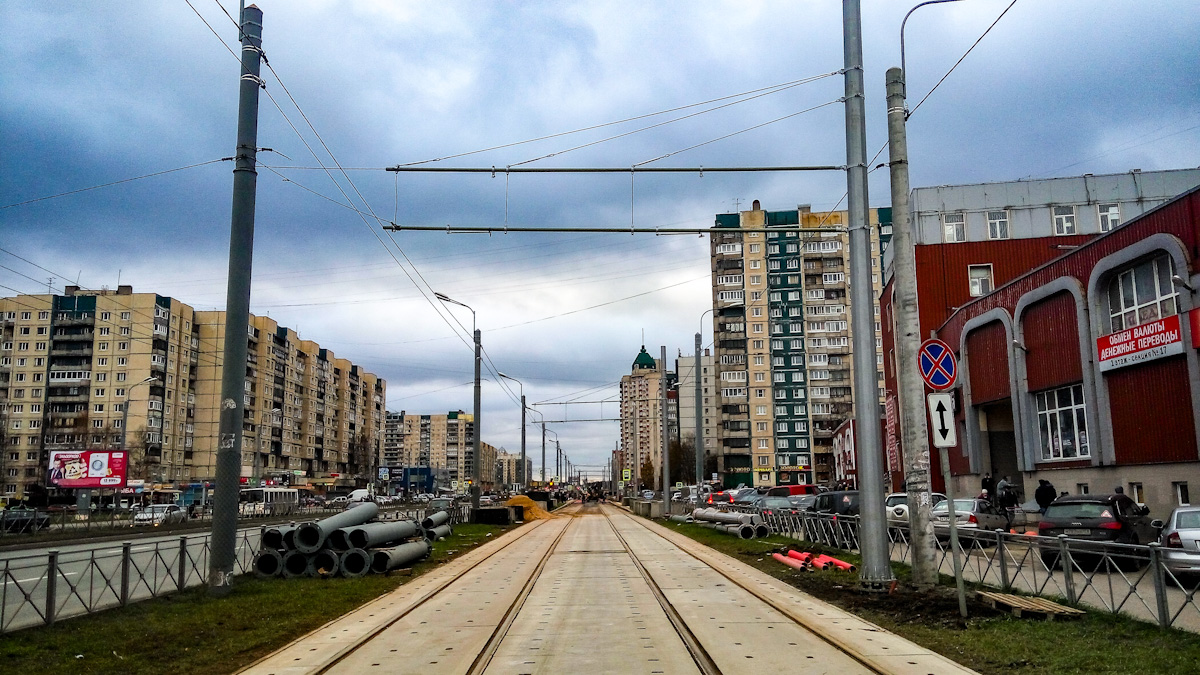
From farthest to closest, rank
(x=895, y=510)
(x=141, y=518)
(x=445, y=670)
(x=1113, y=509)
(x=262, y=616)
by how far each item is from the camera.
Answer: (x=141, y=518) < (x=895, y=510) < (x=1113, y=509) < (x=262, y=616) < (x=445, y=670)

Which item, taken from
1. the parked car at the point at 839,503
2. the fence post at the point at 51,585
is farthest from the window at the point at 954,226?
the fence post at the point at 51,585

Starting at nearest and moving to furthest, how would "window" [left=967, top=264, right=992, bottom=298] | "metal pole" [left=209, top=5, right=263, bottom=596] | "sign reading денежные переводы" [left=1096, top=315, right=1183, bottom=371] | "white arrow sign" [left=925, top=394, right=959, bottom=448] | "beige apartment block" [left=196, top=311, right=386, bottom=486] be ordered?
1. "white arrow sign" [left=925, top=394, right=959, bottom=448]
2. "metal pole" [left=209, top=5, right=263, bottom=596]
3. "sign reading денежные переводы" [left=1096, top=315, right=1183, bottom=371]
4. "window" [left=967, top=264, right=992, bottom=298]
5. "beige apartment block" [left=196, top=311, right=386, bottom=486]

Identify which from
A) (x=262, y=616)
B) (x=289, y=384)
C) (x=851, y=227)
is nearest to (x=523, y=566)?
(x=262, y=616)

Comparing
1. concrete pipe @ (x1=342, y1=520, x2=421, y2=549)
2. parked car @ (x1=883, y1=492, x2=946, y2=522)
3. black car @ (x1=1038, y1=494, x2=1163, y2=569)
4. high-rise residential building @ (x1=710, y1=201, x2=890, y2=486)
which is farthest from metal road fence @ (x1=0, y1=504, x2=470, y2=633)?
high-rise residential building @ (x1=710, y1=201, x2=890, y2=486)

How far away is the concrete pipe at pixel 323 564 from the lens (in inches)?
712

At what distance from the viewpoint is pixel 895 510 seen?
92.9 feet

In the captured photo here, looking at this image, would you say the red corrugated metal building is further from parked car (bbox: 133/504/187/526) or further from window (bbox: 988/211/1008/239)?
parked car (bbox: 133/504/187/526)

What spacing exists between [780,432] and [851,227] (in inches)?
3525

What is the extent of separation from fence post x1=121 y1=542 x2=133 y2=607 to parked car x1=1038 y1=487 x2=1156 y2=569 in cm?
1685

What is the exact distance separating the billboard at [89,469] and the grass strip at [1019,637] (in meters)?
50.3

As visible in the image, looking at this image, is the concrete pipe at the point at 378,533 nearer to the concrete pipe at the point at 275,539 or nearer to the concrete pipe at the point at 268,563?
the concrete pipe at the point at 275,539

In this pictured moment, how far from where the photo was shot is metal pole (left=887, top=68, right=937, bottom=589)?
13555 mm

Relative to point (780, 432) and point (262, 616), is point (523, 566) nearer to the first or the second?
point (262, 616)

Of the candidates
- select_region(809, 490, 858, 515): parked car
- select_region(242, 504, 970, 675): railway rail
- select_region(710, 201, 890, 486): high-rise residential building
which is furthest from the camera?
select_region(710, 201, 890, 486): high-rise residential building
